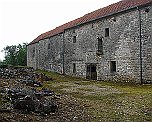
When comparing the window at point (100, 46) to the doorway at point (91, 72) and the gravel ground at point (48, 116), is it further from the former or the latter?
the gravel ground at point (48, 116)

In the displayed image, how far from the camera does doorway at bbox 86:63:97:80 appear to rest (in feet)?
84.0

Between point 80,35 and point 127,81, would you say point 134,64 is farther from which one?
point 80,35

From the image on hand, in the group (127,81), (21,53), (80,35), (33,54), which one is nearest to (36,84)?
(127,81)

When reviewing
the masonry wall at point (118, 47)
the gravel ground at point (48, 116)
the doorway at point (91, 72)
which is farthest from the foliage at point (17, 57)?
the gravel ground at point (48, 116)

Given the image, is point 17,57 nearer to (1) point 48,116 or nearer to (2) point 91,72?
(2) point 91,72

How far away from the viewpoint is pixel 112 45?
22734mm

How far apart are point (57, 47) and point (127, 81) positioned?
15.8m

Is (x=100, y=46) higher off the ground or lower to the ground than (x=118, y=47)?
higher

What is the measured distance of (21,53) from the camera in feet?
181

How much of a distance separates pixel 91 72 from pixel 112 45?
174 inches

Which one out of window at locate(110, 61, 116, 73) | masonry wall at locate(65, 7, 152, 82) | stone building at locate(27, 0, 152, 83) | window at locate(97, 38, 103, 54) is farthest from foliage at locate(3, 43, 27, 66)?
window at locate(110, 61, 116, 73)

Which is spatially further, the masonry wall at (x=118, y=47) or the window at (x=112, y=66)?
the window at (x=112, y=66)

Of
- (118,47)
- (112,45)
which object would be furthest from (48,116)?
(112,45)

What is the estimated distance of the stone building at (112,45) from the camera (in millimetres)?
19453
